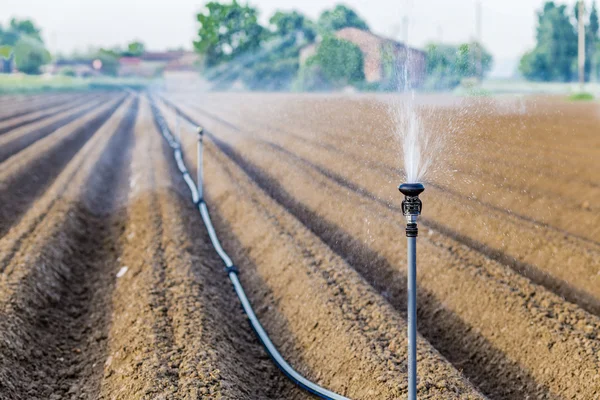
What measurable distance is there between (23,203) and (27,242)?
378 cm

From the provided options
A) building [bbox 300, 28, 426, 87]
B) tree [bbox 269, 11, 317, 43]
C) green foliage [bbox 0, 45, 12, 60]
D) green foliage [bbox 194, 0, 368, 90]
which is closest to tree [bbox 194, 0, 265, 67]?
green foliage [bbox 194, 0, 368, 90]

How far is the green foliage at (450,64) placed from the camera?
5191 millimetres

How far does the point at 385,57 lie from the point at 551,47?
4371cm

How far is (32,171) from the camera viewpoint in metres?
15.5

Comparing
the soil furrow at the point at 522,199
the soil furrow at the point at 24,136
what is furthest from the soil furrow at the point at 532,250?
the soil furrow at the point at 24,136

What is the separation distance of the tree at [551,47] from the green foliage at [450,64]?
40.7 metres

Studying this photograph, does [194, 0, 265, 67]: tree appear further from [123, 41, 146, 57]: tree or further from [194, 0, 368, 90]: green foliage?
[123, 41, 146, 57]: tree

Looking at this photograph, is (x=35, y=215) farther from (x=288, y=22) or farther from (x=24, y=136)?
(x=288, y=22)

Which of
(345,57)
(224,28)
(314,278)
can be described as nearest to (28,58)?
(224,28)

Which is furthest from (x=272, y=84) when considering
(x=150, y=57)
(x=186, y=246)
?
(x=150, y=57)

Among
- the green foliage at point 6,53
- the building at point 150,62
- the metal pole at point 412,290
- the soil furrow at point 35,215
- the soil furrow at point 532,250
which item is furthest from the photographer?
the building at point 150,62

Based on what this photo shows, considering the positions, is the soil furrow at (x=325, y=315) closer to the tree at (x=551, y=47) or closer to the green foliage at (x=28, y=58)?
the tree at (x=551, y=47)

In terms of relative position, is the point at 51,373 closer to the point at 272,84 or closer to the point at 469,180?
the point at 469,180

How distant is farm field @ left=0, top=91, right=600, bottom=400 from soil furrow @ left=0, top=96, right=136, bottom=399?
Result: 24 millimetres
